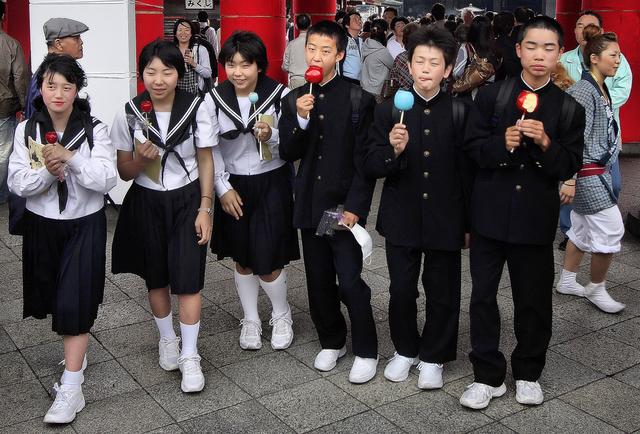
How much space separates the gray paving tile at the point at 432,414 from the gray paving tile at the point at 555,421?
0.15 metres

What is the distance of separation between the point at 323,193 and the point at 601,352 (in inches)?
73.5

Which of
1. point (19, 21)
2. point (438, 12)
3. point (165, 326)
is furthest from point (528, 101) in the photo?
point (19, 21)

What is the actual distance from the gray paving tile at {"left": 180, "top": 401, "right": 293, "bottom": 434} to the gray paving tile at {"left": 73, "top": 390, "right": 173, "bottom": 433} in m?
0.15

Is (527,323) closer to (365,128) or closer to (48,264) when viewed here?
(365,128)

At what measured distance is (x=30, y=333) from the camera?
5.12 meters

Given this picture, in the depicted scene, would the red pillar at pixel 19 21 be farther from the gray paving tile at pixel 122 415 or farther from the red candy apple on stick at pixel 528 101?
the red candy apple on stick at pixel 528 101

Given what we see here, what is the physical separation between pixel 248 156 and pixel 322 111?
0.59m

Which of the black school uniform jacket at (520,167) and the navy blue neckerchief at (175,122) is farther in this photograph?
the navy blue neckerchief at (175,122)

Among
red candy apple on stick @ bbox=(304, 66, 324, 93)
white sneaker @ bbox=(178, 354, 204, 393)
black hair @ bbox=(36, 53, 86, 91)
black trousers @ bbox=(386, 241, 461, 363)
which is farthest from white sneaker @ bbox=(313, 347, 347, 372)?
black hair @ bbox=(36, 53, 86, 91)

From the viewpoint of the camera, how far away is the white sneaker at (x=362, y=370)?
441 centimetres

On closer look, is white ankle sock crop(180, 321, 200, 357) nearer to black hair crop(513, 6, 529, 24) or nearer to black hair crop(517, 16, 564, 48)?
black hair crop(517, 16, 564, 48)

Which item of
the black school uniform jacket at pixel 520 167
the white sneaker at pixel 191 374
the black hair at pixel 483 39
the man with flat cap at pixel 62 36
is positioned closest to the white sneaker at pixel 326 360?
the white sneaker at pixel 191 374

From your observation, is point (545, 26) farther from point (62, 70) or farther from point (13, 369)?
point (13, 369)

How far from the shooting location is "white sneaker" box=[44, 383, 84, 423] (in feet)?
13.0
